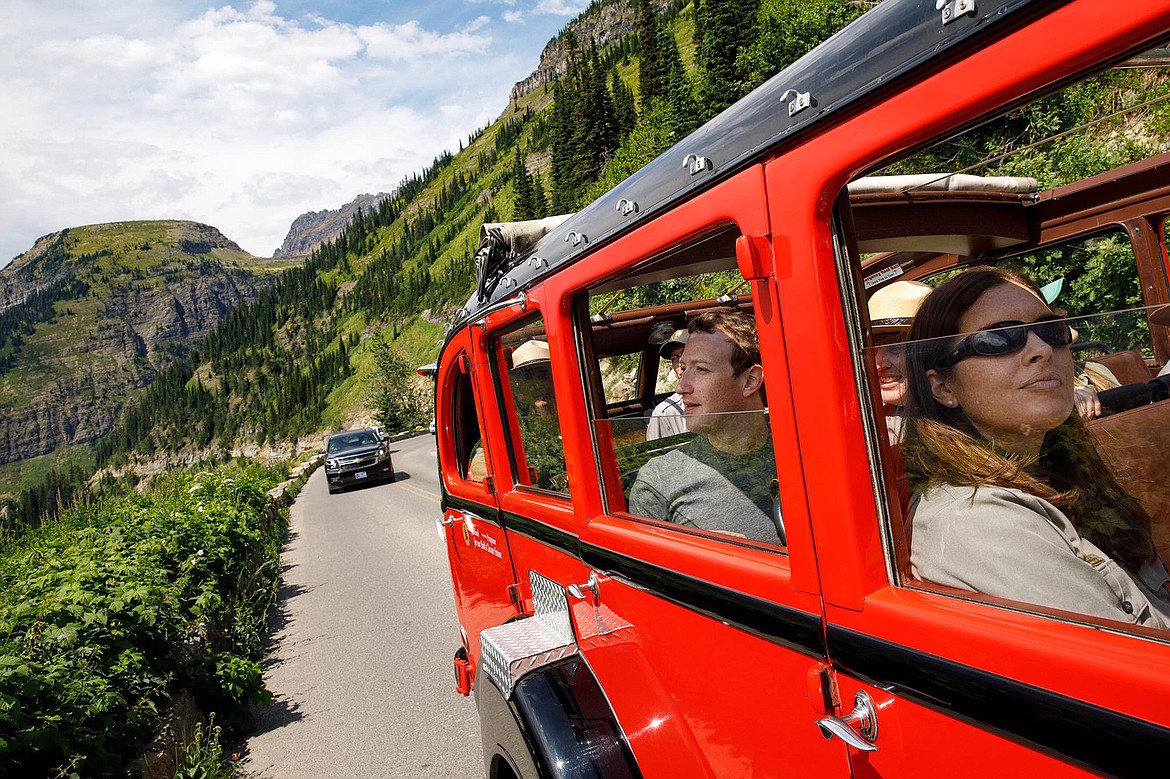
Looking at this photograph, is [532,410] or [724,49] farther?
[724,49]

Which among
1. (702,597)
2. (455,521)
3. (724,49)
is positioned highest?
(724,49)

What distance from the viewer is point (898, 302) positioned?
216 cm

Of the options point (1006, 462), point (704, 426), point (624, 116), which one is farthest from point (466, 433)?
point (624, 116)

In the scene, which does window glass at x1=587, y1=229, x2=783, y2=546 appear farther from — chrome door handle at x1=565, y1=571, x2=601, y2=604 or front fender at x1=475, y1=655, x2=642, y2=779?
front fender at x1=475, y1=655, x2=642, y2=779

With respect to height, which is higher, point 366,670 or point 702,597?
point 702,597

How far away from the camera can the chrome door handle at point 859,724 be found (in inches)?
49.6

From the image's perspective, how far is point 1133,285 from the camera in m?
2.65

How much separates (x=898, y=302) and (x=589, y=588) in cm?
126

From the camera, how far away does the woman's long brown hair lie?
1145 millimetres

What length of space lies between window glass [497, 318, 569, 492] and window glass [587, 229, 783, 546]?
25 centimetres

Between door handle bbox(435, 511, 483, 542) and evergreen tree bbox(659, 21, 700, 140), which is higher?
evergreen tree bbox(659, 21, 700, 140)

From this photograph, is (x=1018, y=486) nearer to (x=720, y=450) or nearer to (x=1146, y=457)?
(x=1146, y=457)

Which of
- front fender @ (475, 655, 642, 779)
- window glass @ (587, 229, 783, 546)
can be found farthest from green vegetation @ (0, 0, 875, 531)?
front fender @ (475, 655, 642, 779)

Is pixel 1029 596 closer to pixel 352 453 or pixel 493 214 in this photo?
pixel 352 453
